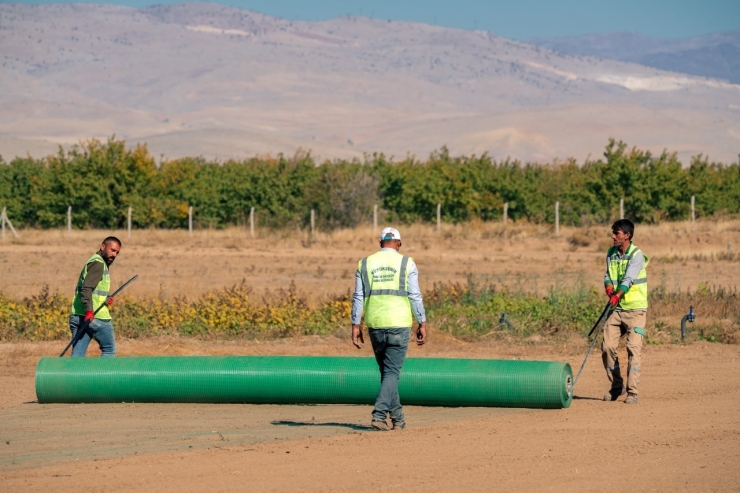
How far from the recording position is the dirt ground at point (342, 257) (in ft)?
89.8

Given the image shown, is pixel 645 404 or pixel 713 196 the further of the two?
pixel 713 196

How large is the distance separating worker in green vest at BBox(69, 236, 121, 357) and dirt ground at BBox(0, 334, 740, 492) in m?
0.87

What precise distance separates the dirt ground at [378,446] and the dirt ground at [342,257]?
978 cm

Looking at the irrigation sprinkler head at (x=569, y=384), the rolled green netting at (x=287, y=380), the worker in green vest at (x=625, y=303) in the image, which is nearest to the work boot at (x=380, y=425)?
the rolled green netting at (x=287, y=380)

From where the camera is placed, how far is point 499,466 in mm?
8922

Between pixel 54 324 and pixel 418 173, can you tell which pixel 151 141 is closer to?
pixel 418 173

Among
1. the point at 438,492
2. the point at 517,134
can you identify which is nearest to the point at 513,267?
the point at 438,492

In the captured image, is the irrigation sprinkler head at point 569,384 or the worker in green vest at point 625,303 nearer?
the irrigation sprinkler head at point 569,384

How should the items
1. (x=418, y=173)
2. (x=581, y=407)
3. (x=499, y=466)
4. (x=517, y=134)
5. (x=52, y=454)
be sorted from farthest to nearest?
(x=517, y=134) < (x=418, y=173) < (x=581, y=407) < (x=52, y=454) < (x=499, y=466)

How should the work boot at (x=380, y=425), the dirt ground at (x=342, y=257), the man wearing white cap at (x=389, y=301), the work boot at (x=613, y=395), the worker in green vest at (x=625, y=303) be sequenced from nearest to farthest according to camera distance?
the man wearing white cap at (x=389, y=301), the work boot at (x=380, y=425), the worker in green vest at (x=625, y=303), the work boot at (x=613, y=395), the dirt ground at (x=342, y=257)

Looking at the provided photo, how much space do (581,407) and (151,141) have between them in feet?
499

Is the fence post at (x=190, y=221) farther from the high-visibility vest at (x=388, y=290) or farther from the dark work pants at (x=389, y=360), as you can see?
the high-visibility vest at (x=388, y=290)

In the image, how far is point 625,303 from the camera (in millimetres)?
12047

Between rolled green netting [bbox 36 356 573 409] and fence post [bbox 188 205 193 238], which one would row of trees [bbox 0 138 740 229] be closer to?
fence post [bbox 188 205 193 238]
